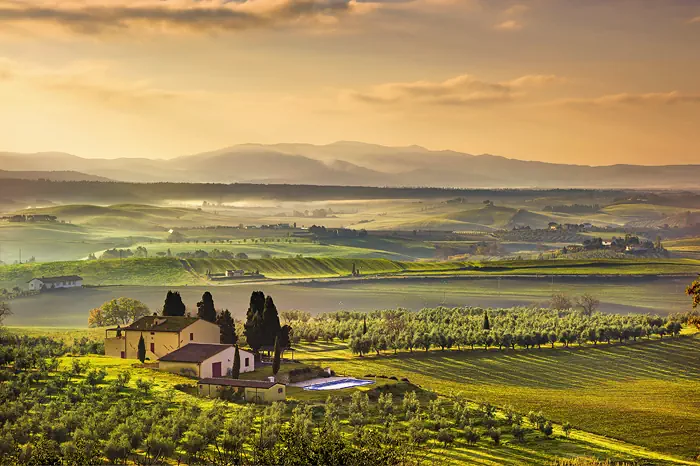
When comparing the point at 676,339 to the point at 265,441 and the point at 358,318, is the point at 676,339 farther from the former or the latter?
the point at 265,441

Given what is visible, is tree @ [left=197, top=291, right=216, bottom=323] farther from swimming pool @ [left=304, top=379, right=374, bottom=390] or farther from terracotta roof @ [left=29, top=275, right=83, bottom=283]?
terracotta roof @ [left=29, top=275, right=83, bottom=283]

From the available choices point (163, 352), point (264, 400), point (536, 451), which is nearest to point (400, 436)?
point (536, 451)

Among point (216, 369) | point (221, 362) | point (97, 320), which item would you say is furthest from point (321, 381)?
point (97, 320)

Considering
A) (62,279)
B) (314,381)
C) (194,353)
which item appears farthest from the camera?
(62,279)

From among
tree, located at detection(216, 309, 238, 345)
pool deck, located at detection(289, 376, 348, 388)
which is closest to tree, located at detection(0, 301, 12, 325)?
tree, located at detection(216, 309, 238, 345)

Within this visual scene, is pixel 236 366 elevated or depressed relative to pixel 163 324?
depressed

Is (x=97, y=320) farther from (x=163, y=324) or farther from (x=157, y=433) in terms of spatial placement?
(x=157, y=433)

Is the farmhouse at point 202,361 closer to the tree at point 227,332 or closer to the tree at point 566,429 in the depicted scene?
the tree at point 227,332
